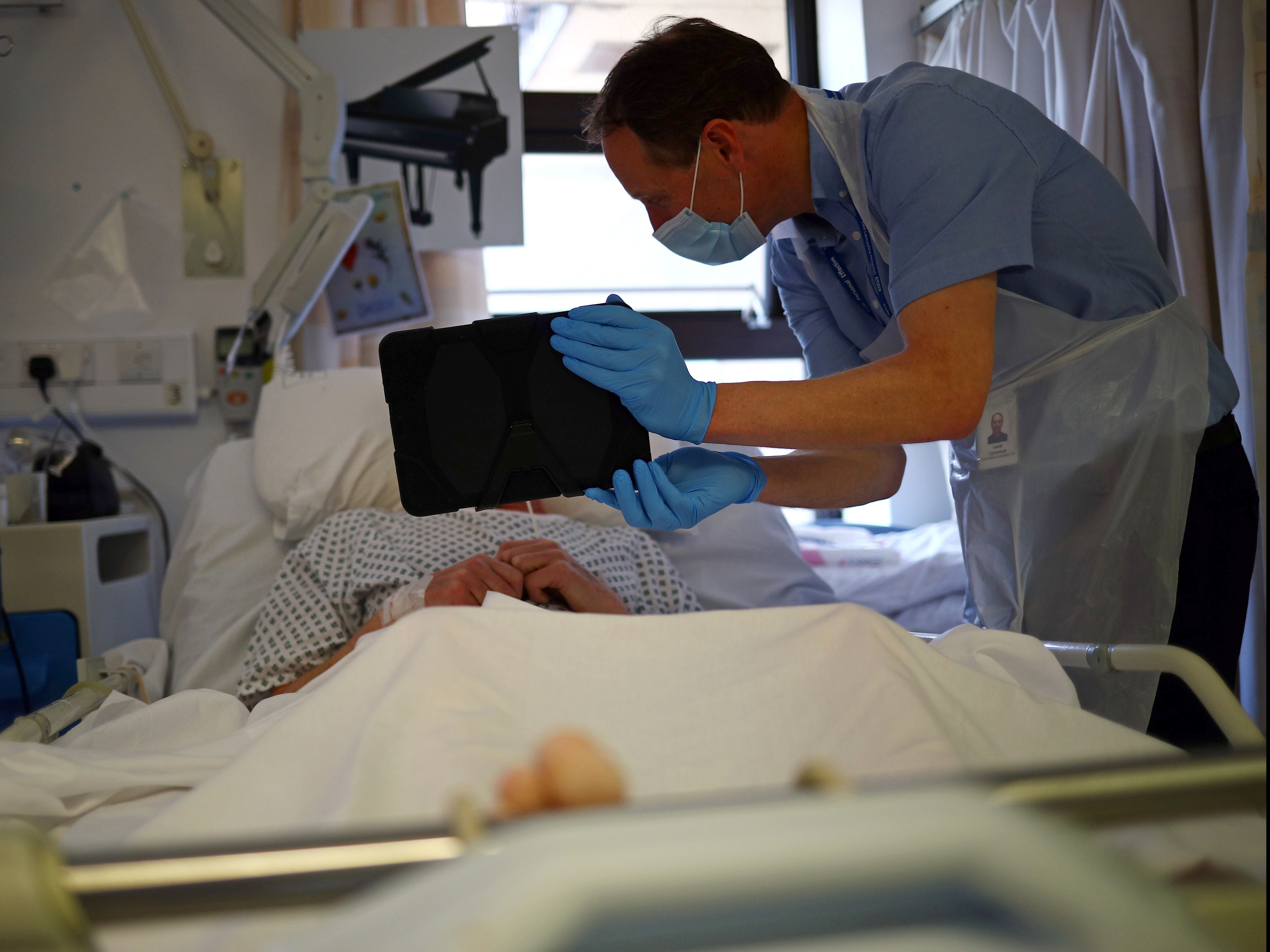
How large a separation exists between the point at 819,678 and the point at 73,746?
790 mm

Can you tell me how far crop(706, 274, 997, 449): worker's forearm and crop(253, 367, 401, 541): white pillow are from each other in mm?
937

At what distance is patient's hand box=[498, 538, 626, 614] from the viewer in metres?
1.32

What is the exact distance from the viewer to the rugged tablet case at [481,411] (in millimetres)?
1066

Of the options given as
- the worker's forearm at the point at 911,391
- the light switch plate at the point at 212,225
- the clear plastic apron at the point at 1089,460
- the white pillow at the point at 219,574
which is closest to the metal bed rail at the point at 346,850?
the worker's forearm at the point at 911,391

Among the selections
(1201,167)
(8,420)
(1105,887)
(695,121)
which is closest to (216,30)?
(8,420)

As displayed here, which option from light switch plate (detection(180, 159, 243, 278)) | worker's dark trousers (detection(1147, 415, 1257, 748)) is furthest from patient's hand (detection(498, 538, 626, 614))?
light switch plate (detection(180, 159, 243, 278))

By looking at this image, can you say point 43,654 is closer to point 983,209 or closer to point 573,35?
point 983,209

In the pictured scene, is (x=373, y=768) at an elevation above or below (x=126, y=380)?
below

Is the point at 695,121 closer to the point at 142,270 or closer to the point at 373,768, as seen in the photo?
the point at 373,768

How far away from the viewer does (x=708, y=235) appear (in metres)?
1.27

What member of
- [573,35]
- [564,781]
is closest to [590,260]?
[573,35]

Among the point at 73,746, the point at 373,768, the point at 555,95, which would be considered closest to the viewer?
the point at 373,768

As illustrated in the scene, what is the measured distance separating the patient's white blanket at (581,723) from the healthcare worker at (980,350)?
30cm

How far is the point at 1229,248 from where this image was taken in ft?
5.75
